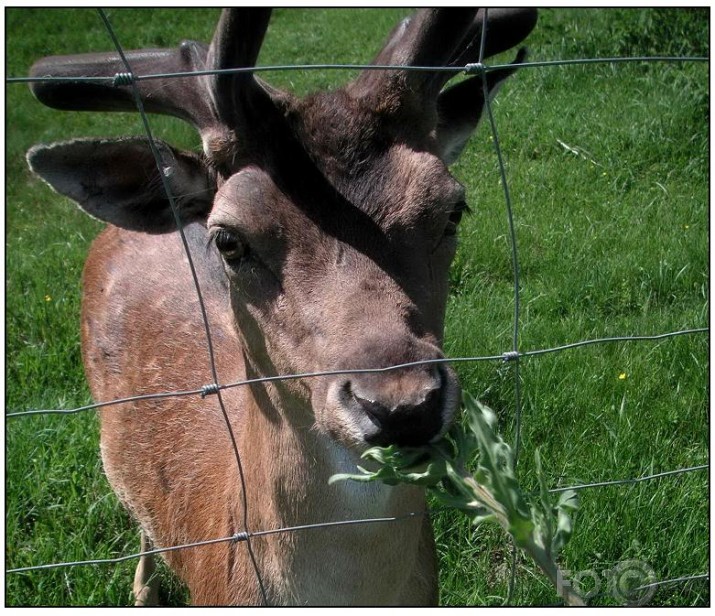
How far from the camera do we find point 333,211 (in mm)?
2670

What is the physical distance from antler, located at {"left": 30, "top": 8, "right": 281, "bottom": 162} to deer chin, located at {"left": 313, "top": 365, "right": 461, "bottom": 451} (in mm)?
936

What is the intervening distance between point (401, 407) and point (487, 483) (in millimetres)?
306

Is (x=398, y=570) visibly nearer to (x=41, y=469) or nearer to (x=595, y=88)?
(x=41, y=469)

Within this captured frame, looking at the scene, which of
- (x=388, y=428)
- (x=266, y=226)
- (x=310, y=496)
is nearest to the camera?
(x=388, y=428)

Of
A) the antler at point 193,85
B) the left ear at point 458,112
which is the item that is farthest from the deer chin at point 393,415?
the left ear at point 458,112

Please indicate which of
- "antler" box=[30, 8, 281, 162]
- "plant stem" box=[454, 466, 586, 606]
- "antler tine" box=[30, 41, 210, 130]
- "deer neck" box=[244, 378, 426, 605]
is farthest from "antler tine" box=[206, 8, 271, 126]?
"plant stem" box=[454, 466, 586, 606]

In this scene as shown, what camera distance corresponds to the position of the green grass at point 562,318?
13.4 ft

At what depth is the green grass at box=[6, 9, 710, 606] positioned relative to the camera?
13.4ft

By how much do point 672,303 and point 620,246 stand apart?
25.2 inches

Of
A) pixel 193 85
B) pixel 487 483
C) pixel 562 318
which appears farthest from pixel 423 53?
pixel 562 318

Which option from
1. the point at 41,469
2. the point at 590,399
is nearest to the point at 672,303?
the point at 590,399

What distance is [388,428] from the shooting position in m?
2.25

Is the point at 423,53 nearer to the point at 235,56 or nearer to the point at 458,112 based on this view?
the point at 458,112

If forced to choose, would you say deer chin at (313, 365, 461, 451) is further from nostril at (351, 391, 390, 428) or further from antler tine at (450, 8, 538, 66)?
antler tine at (450, 8, 538, 66)
